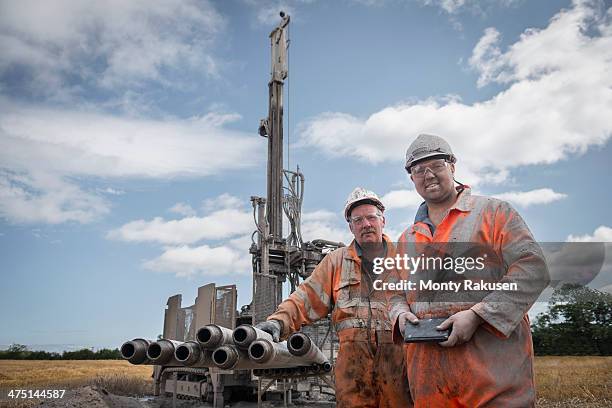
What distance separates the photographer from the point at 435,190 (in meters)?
2.84

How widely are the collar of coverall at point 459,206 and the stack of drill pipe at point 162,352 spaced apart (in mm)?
1743

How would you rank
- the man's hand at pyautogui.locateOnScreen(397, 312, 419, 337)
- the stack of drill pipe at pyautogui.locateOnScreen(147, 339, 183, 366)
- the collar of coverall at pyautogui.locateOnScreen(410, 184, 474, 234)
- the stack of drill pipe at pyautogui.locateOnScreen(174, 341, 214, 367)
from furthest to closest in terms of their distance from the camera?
the stack of drill pipe at pyautogui.locateOnScreen(147, 339, 183, 366) → the stack of drill pipe at pyautogui.locateOnScreen(174, 341, 214, 367) → the collar of coverall at pyautogui.locateOnScreen(410, 184, 474, 234) → the man's hand at pyautogui.locateOnScreen(397, 312, 419, 337)

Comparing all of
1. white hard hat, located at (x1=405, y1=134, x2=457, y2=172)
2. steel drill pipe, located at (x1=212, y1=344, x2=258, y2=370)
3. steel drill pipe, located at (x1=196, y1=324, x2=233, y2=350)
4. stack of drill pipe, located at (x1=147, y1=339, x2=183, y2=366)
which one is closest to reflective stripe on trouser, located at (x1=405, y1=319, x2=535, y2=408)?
white hard hat, located at (x1=405, y1=134, x2=457, y2=172)

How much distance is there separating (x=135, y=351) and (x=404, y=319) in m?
1.95

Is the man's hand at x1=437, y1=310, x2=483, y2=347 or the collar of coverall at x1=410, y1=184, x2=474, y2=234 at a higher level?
the collar of coverall at x1=410, y1=184, x2=474, y2=234

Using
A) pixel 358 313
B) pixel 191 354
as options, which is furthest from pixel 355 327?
pixel 191 354

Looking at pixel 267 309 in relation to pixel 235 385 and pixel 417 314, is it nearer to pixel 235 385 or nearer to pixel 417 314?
pixel 235 385

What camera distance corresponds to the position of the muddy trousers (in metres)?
3.59

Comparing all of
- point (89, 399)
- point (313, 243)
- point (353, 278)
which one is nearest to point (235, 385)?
point (89, 399)

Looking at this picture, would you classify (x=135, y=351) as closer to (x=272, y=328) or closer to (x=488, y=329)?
(x=272, y=328)

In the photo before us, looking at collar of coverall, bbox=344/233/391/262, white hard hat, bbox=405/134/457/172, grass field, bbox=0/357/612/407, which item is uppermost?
→ white hard hat, bbox=405/134/457/172

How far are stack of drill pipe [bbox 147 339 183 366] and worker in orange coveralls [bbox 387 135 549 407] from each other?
1613 millimetres

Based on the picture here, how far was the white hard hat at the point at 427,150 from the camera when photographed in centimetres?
281

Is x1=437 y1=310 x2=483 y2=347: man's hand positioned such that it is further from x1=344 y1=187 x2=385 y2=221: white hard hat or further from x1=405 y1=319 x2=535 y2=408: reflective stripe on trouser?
x1=344 y1=187 x2=385 y2=221: white hard hat
